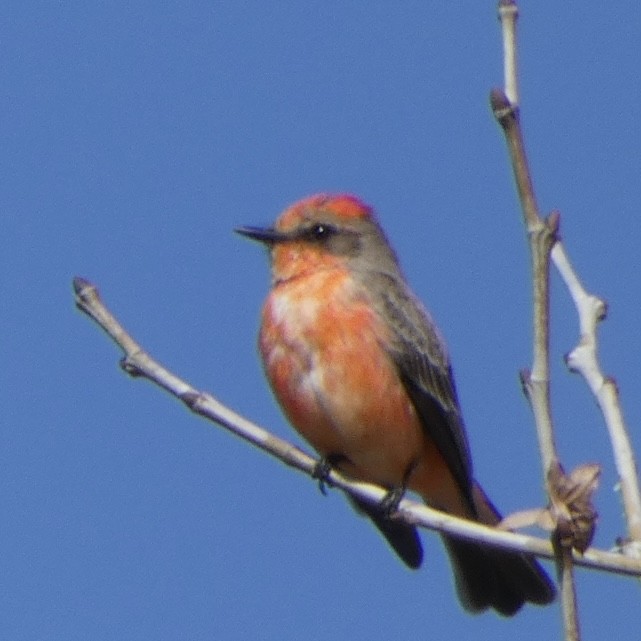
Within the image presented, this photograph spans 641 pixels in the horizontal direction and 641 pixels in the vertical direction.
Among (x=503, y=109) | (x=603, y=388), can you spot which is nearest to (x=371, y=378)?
(x=603, y=388)

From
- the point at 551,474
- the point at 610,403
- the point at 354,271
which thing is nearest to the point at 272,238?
the point at 354,271

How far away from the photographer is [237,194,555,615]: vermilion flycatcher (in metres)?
7.00

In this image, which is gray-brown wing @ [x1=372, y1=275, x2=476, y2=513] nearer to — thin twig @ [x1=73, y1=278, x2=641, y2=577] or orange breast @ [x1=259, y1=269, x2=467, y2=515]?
orange breast @ [x1=259, y1=269, x2=467, y2=515]

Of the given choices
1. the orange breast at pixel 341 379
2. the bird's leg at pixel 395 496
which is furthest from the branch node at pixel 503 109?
the orange breast at pixel 341 379

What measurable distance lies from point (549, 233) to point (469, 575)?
16.6 ft

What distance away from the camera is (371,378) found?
706cm

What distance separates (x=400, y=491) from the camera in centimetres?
712

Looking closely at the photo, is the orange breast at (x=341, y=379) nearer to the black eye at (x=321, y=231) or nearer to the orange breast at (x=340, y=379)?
the orange breast at (x=340, y=379)

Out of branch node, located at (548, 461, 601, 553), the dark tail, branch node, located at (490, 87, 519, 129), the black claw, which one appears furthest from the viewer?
the dark tail

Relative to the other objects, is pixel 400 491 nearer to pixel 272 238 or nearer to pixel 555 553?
pixel 272 238

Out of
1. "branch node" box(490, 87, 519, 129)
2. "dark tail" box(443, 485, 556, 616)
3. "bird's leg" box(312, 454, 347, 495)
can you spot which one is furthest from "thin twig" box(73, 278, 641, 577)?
"dark tail" box(443, 485, 556, 616)

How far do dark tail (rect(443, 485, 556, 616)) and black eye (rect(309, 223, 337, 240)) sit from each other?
1.51 metres

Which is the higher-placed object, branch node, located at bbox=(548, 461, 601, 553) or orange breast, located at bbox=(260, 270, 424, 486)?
orange breast, located at bbox=(260, 270, 424, 486)

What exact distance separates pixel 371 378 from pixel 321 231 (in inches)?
42.0
